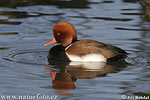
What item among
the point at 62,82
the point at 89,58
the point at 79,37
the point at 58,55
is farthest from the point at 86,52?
the point at 79,37

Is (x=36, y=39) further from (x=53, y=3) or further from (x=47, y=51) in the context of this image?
(x=53, y=3)

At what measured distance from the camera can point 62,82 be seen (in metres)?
6.35

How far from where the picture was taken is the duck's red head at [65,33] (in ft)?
24.8

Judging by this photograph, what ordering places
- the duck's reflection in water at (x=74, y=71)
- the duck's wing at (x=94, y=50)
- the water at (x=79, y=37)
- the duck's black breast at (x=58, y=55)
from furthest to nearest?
the duck's black breast at (x=58, y=55) < the duck's wing at (x=94, y=50) < the duck's reflection in water at (x=74, y=71) < the water at (x=79, y=37)

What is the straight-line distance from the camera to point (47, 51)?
27.3 feet

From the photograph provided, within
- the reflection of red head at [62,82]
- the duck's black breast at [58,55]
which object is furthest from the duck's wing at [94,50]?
the reflection of red head at [62,82]

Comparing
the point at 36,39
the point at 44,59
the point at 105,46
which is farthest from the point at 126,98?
the point at 36,39

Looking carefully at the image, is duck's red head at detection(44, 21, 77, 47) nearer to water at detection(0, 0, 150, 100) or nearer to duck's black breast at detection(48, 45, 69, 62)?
duck's black breast at detection(48, 45, 69, 62)

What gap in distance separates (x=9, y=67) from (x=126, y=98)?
2.36m

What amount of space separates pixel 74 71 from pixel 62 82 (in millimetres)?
616

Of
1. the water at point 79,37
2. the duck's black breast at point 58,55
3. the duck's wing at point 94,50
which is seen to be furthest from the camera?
the duck's black breast at point 58,55

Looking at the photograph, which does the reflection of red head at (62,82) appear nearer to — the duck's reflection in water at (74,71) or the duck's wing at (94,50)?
the duck's reflection in water at (74,71)

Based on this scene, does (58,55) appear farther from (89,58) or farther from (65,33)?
(89,58)

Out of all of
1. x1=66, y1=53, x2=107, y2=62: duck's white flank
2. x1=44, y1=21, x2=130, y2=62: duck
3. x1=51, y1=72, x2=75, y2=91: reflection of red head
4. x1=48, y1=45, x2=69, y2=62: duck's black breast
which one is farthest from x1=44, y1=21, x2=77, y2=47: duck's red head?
x1=51, y1=72, x2=75, y2=91: reflection of red head
